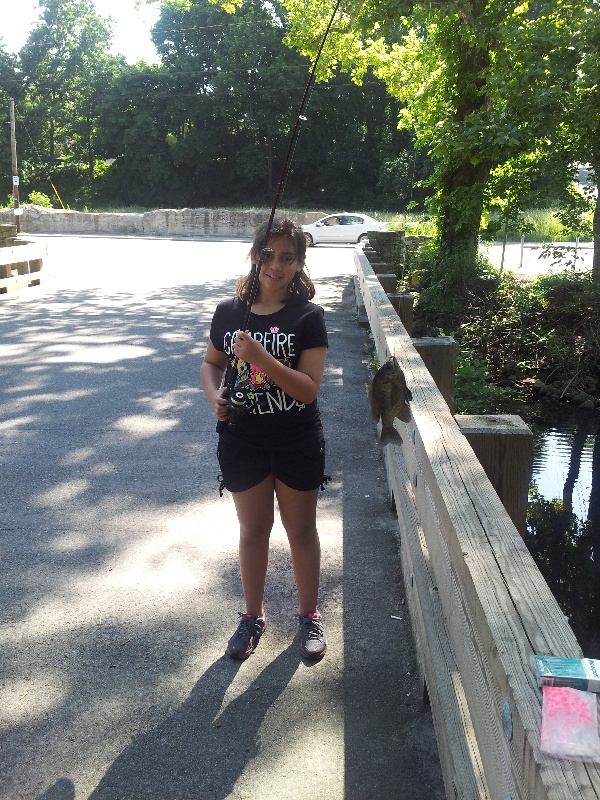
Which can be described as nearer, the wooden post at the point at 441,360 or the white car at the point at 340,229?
the wooden post at the point at 441,360

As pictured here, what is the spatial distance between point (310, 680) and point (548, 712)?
2.11m

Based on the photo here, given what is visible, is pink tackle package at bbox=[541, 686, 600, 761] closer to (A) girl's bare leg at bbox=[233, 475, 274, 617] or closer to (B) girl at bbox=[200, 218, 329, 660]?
(B) girl at bbox=[200, 218, 329, 660]

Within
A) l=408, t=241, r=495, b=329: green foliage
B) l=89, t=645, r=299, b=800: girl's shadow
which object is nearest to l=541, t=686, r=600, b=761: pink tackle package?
l=89, t=645, r=299, b=800: girl's shadow

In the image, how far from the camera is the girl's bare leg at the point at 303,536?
3.47 m

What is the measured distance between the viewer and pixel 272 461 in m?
3.38

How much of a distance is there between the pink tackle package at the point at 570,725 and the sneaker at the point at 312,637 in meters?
2.17

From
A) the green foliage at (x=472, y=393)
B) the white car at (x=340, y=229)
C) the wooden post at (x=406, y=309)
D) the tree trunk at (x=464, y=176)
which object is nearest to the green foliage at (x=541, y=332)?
the green foliage at (x=472, y=393)

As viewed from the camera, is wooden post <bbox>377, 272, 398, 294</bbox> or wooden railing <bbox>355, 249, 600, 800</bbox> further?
wooden post <bbox>377, 272, 398, 294</bbox>

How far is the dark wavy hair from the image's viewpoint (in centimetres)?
336

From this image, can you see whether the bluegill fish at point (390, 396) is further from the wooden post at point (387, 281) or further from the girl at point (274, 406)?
the wooden post at point (387, 281)

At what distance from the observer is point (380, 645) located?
3627 millimetres

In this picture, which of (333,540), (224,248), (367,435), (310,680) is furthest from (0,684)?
(224,248)

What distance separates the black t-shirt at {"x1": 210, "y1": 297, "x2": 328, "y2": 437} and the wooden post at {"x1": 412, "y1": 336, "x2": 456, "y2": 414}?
94 centimetres

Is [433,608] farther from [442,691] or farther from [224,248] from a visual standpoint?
[224,248]
